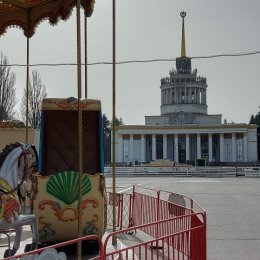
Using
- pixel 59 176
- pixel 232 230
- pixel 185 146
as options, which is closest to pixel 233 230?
pixel 232 230

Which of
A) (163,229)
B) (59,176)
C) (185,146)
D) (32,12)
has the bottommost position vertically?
(163,229)

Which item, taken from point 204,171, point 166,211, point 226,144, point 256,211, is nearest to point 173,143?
point 226,144

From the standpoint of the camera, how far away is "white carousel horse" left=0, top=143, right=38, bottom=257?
22.5ft

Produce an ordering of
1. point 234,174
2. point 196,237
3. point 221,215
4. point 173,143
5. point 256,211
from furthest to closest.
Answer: point 173,143, point 234,174, point 256,211, point 221,215, point 196,237

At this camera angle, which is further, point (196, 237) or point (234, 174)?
point (234, 174)

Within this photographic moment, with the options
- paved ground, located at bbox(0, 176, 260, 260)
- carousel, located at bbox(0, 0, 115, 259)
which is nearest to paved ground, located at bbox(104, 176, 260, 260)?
paved ground, located at bbox(0, 176, 260, 260)

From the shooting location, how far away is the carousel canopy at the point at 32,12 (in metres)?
9.84

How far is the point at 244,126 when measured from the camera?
78.2 m

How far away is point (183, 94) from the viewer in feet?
323

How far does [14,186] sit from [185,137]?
78893 mm

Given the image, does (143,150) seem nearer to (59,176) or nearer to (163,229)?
(163,229)

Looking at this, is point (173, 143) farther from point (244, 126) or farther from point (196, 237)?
point (196, 237)

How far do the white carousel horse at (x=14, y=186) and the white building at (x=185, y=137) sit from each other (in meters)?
65.1

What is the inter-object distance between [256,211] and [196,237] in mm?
10691
